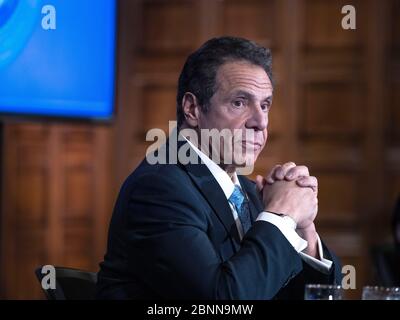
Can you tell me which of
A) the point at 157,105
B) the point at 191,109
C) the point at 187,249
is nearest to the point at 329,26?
the point at 157,105

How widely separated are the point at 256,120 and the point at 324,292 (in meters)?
0.52

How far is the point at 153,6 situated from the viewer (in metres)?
5.20

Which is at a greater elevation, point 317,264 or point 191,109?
point 191,109

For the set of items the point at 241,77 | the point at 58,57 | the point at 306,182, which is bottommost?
the point at 306,182

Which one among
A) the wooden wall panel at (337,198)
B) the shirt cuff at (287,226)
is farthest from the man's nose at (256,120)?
the wooden wall panel at (337,198)

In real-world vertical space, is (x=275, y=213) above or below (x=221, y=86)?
below

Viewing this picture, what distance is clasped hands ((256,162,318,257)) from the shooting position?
1829 millimetres

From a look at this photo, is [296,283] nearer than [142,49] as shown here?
Yes

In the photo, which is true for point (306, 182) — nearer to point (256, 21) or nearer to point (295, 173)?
point (295, 173)

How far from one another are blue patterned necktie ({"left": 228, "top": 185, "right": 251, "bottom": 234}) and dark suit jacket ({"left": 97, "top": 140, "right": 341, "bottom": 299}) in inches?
2.5

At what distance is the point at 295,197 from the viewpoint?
1858 mm
